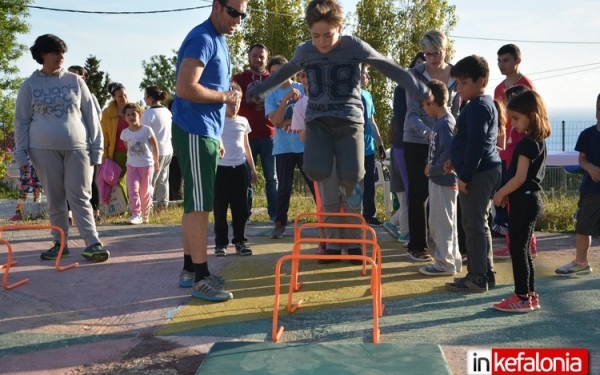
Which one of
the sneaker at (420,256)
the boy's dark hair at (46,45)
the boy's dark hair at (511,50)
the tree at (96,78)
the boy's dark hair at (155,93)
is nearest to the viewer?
the boy's dark hair at (46,45)

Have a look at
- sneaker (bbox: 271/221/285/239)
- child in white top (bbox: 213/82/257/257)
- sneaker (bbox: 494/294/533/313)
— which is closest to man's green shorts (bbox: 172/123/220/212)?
child in white top (bbox: 213/82/257/257)

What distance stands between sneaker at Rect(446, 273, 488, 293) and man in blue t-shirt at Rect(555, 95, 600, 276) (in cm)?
105

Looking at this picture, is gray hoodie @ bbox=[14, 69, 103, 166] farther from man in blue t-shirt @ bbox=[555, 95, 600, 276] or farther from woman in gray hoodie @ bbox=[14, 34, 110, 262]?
man in blue t-shirt @ bbox=[555, 95, 600, 276]

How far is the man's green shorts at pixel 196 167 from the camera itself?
5.46 m

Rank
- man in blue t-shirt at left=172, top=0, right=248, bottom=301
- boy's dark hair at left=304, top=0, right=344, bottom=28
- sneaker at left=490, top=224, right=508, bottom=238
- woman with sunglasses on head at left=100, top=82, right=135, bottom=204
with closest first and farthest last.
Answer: man in blue t-shirt at left=172, top=0, right=248, bottom=301 → boy's dark hair at left=304, top=0, right=344, bottom=28 → sneaker at left=490, top=224, right=508, bottom=238 → woman with sunglasses on head at left=100, top=82, right=135, bottom=204

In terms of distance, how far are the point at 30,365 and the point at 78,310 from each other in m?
1.19

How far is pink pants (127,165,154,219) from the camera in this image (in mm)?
10242

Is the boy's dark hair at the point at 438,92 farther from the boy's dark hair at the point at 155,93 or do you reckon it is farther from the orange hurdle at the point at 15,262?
the boy's dark hair at the point at 155,93

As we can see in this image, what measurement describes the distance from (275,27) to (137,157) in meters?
21.3

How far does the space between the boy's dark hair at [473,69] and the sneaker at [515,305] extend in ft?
5.55

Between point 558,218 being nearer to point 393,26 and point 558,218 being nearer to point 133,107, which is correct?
point 133,107

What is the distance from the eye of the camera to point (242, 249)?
7.32 m

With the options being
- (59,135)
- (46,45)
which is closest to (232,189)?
(59,135)

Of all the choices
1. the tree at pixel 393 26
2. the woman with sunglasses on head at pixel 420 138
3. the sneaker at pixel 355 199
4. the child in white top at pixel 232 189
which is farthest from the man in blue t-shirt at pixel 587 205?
the tree at pixel 393 26
